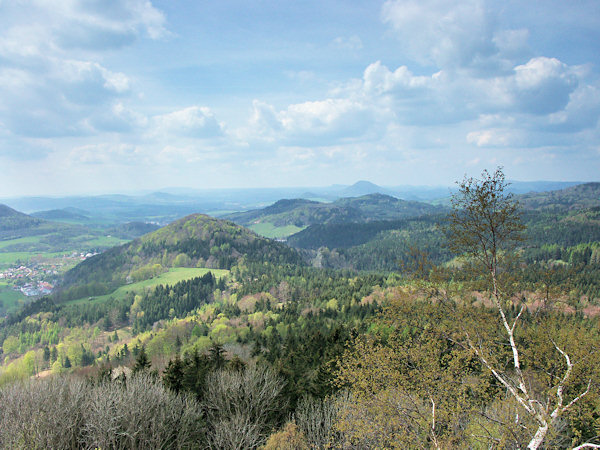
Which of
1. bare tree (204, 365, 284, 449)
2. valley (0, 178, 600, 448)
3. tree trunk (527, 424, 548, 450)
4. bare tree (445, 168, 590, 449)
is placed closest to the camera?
tree trunk (527, 424, 548, 450)

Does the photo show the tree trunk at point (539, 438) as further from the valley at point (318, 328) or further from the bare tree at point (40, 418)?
the bare tree at point (40, 418)

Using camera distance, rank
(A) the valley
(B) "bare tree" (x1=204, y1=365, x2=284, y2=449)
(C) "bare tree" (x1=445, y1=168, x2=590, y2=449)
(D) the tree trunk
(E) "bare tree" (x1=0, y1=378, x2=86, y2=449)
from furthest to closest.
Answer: (B) "bare tree" (x1=204, y1=365, x2=284, y2=449), (E) "bare tree" (x1=0, y1=378, x2=86, y2=449), (A) the valley, (C) "bare tree" (x1=445, y1=168, x2=590, y2=449), (D) the tree trunk

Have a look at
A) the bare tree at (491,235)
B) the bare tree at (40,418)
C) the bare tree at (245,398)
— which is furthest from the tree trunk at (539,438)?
the bare tree at (40,418)

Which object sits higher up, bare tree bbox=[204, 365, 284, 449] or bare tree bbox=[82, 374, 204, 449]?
bare tree bbox=[82, 374, 204, 449]

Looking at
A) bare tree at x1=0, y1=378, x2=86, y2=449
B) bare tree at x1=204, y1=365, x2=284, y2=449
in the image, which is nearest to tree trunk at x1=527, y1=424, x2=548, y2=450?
bare tree at x1=204, y1=365, x2=284, y2=449

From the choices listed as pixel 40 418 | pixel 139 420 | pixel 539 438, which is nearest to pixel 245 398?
pixel 139 420

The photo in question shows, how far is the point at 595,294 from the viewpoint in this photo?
135 meters

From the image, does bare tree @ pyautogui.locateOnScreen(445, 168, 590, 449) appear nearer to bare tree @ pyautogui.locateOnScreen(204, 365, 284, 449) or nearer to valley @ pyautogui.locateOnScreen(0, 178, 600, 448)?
valley @ pyautogui.locateOnScreen(0, 178, 600, 448)

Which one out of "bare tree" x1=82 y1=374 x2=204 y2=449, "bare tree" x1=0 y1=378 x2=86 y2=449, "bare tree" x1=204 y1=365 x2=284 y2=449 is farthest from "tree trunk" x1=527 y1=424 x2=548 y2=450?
"bare tree" x1=0 y1=378 x2=86 y2=449

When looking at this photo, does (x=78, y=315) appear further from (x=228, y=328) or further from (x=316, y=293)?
(x=316, y=293)

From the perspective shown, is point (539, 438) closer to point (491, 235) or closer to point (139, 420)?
point (491, 235)

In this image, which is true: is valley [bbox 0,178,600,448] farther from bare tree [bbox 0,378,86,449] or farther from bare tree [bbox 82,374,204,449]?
bare tree [bbox 0,378,86,449]

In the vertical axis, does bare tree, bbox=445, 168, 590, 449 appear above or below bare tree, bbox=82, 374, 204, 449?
above

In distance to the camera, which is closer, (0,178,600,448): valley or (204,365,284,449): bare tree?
(0,178,600,448): valley
